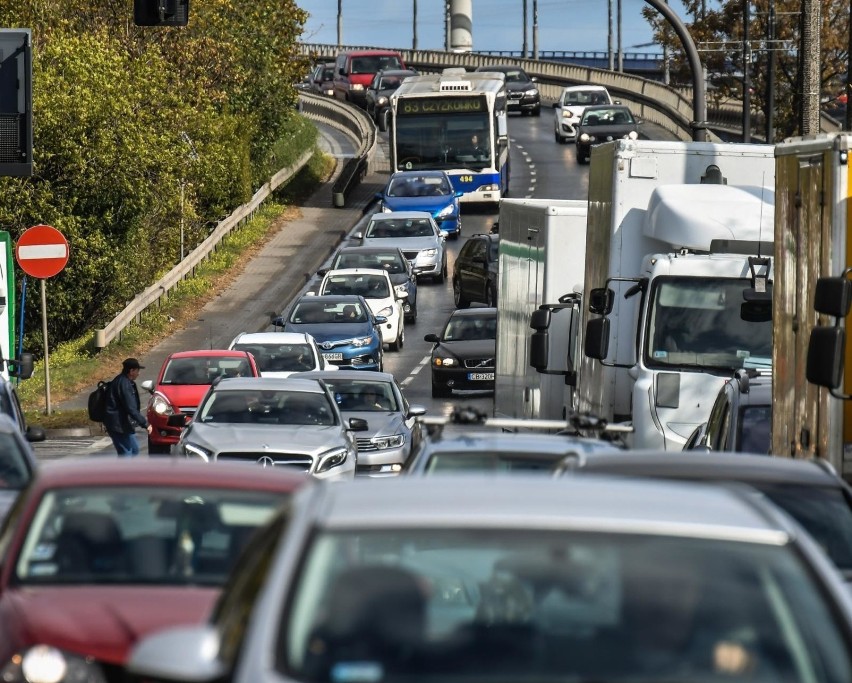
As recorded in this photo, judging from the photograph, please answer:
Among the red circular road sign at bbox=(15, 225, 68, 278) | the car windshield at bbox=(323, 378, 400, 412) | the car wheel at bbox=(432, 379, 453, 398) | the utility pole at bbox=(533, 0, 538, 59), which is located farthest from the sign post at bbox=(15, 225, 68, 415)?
the utility pole at bbox=(533, 0, 538, 59)

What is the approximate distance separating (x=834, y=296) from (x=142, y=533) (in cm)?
410

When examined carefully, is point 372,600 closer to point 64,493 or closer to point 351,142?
point 64,493

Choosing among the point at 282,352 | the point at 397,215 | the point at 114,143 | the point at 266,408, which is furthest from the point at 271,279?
the point at 266,408

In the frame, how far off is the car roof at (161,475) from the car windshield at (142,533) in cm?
4

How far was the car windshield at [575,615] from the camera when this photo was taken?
14.6 ft

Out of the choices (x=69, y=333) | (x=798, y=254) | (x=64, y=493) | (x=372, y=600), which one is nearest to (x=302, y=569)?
(x=372, y=600)

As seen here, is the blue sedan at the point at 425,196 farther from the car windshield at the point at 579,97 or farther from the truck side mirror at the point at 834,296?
the truck side mirror at the point at 834,296

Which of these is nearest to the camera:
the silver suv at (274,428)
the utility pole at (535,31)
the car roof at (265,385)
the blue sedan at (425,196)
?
the silver suv at (274,428)

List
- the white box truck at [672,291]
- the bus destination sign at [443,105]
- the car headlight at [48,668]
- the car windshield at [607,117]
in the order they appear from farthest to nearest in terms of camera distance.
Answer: the car windshield at [607,117] → the bus destination sign at [443,105] → the white box truck at [672,291] → the car headlight at [48,668]

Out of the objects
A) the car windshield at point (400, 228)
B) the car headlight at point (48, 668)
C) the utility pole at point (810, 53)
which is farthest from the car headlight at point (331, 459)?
the car windshield at point (400, 228)

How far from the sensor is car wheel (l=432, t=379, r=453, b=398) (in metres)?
31.2

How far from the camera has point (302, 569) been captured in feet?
14.8

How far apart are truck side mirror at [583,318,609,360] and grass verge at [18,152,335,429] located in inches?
519

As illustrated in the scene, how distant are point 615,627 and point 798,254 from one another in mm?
7467
